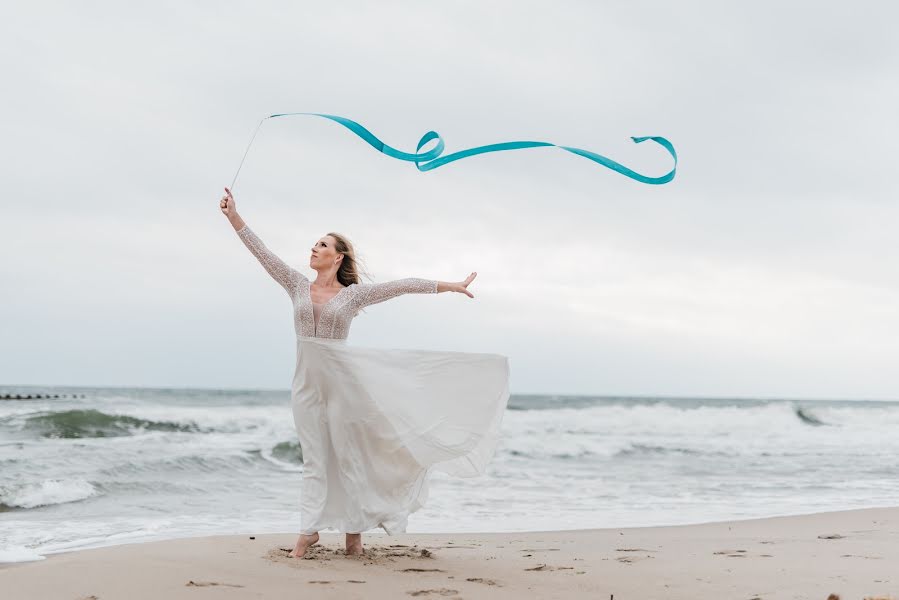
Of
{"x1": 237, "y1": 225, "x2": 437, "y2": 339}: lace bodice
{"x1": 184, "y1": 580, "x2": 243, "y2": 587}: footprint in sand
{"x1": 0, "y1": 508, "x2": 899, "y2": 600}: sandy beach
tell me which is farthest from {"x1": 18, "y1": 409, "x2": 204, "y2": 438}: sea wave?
{"x1": 184, "y1": 580, "x2": 243, "y2": 587}: footprint in sand

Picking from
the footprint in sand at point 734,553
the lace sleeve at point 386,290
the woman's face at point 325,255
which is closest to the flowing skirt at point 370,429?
the lace sleeve at point 386,290

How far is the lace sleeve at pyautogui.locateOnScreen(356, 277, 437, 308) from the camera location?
5.18m

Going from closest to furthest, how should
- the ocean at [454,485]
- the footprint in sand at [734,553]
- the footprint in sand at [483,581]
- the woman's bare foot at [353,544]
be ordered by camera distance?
the footprint in sand at [483,581] < the woman's bare foot at [353,544] < the footprint in sand at [734,553] < the ocean at [454,485]

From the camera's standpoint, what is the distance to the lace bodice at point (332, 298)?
5164 millimetres

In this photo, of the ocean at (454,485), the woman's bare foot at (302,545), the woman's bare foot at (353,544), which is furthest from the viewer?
the ocean at (454,485)

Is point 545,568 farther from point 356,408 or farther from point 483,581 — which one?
point 356,408

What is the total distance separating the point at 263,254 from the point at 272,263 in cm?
8

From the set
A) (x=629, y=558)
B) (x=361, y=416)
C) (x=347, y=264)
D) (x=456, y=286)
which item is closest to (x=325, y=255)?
(x=347, y=264)

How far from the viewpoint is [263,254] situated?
17.5 ft

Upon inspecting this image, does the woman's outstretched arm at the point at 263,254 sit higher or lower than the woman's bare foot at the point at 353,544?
higher

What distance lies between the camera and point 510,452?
1695 cm

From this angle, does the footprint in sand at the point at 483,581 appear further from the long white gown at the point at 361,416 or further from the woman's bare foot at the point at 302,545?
the woman's bare foot at the point at 302,545

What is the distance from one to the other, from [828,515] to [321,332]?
5297mm

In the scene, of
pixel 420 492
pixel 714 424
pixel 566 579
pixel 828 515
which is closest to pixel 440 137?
pixel 420 492
